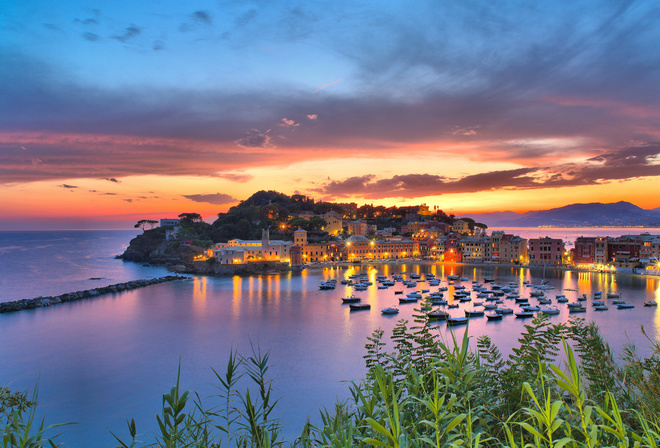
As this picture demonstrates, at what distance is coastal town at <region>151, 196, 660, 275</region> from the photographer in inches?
1114

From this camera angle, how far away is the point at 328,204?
5312 cm

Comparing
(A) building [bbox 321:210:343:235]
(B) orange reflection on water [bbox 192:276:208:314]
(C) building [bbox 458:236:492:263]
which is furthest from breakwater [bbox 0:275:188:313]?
(C) building [bbox 458:236:492:263]

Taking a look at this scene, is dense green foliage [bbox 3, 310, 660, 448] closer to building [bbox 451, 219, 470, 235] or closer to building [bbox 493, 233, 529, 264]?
building [bbox 493, 233, 529, 264]

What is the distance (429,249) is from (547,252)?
1067 centimetres

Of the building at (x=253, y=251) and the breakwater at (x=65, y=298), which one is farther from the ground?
the building at (x=253, y=251)

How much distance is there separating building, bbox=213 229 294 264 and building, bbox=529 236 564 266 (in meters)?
20.3

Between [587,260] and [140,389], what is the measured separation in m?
31.8

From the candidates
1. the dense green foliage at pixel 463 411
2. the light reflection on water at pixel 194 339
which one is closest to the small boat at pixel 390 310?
the light reflection on water at pixel 194 339

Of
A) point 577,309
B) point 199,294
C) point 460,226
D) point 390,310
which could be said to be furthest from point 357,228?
point 577,309

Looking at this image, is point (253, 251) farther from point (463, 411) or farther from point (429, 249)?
point (463, 411)

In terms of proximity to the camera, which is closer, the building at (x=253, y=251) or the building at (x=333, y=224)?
the building at (x=253, y=251)

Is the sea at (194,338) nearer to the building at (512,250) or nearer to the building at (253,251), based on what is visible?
the building at (253,251)

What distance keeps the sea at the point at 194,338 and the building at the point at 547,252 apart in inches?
254

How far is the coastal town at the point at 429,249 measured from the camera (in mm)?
28297
